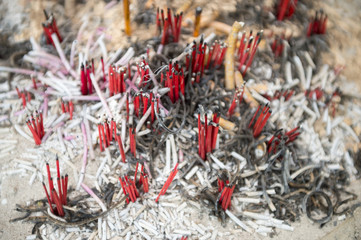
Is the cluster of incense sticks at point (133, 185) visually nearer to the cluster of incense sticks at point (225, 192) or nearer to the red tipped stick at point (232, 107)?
the cluster of incense sticks at point (225, 192)

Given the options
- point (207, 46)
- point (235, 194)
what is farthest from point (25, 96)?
point (235, 194)

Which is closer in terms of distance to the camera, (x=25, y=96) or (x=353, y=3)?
(x=25, y=96)

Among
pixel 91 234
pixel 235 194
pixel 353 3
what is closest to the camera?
pixel 91 234

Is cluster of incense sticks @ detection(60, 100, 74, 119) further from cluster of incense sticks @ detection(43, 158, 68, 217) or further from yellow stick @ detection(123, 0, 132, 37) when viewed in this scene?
yellow stick @ detection(123, 0, 132, 37)

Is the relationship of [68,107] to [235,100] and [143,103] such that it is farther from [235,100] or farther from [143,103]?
[235,100]

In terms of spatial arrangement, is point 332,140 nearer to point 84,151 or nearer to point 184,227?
point 184,227

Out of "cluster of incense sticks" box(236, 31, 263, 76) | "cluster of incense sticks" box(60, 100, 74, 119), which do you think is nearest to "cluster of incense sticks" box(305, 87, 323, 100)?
"cluster of incense sticks" box(236, 31, 263, 76)
